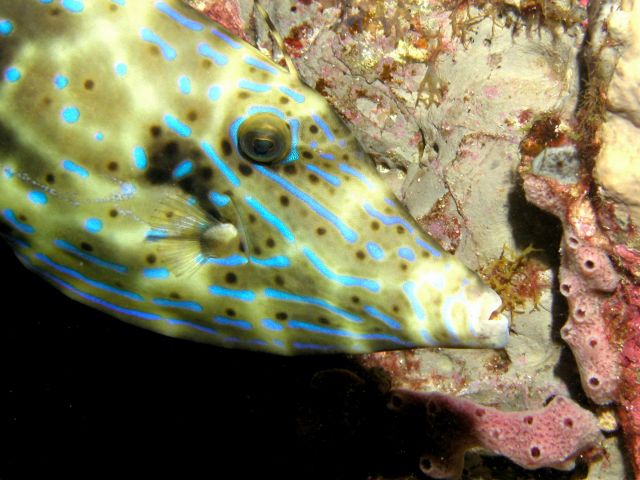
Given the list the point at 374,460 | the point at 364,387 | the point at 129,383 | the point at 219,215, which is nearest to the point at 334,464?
the point at 374,460

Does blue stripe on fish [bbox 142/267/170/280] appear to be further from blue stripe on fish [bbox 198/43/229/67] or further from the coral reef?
the coral reef

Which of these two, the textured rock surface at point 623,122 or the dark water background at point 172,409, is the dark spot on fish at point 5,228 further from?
the textured rock surface at point 623,122

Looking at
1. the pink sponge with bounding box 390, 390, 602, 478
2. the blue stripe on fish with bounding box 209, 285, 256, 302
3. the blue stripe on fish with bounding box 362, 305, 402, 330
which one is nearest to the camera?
the blue stripe on fish with bounding box 362, 305, 402, 330

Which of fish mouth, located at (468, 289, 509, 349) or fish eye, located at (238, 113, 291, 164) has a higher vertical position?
fish eye, located at (238, 113, 291, 164)

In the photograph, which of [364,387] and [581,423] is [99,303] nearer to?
[364,387]

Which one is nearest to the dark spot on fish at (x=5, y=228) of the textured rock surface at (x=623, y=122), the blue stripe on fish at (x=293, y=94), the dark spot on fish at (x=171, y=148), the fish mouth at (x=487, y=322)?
the dark spot on fish at (x=171, y=148)

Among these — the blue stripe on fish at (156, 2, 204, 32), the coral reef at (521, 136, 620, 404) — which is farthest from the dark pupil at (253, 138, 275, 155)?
the coral reef at (521, 136, 620, 404)

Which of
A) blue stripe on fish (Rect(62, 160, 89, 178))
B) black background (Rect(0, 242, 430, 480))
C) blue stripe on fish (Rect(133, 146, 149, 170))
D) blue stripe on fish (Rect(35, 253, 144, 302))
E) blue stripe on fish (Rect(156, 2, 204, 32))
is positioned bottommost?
black background (Rect(0, 242, 430, 480))

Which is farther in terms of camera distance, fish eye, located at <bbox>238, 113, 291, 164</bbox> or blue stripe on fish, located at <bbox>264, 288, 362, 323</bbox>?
blue stripe on fish, located at <bbox>264, 288, 362, 323</bbox>
